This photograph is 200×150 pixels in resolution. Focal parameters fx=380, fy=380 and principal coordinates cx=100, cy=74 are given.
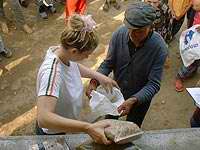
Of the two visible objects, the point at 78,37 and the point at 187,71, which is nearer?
the point at 78,37

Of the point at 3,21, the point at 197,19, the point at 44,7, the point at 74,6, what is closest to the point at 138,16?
the point at 197,19

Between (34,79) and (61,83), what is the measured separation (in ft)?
8.58

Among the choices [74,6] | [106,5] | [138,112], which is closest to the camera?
[138,112]

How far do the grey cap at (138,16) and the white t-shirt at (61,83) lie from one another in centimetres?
51

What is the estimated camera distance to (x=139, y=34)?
2848 millimetres

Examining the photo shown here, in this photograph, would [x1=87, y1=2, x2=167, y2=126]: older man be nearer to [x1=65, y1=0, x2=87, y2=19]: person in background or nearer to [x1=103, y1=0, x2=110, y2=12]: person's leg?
[x1=65, y1=0, x2=87, y2=19]: person in background

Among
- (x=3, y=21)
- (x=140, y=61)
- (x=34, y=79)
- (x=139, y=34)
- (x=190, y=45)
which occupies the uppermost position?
(x=139, y=34)

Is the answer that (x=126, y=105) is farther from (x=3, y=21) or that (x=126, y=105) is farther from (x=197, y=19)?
(x=3, y=21)

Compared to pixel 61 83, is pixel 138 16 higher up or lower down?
higher up

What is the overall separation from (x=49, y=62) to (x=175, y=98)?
275cm

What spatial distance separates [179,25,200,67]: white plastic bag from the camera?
14.4 feet

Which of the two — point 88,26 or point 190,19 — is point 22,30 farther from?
point 88,26

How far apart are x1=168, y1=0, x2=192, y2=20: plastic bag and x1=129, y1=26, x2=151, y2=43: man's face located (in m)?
2.09

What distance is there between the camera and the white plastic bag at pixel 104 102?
2811 mm
